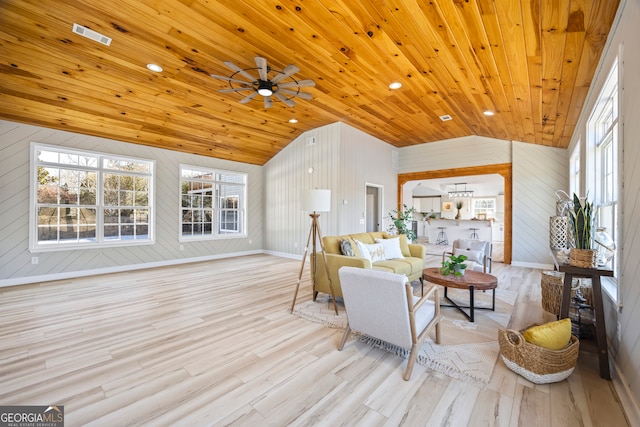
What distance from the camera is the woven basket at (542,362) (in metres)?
1.97

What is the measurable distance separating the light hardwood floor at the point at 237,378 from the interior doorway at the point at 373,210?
4.70 metres

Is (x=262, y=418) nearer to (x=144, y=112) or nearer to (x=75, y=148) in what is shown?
(x=144, y=112)

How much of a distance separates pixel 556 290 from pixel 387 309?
8.12 feet

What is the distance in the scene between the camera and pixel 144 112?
196 inches

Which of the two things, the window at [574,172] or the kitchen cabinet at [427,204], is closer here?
the window at [574,172]

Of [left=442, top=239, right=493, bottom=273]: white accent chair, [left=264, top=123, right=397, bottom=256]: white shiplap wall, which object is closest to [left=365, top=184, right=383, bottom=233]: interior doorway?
[left=264, top=123, right=397, bottom=256]: white shiplap wall

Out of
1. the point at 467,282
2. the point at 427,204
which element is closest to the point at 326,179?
the point at 467,282

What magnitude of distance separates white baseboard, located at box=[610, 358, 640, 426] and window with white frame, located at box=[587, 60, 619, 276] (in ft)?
3.41

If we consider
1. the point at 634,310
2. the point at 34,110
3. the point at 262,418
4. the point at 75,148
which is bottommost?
the point at 262,418

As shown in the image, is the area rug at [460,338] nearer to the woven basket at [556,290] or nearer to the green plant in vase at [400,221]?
the woven basket at [556,290]

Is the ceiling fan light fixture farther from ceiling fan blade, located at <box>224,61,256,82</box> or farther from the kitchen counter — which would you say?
the kitchen counter

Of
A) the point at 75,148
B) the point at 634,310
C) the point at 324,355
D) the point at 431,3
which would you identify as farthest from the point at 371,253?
the point at 75,148

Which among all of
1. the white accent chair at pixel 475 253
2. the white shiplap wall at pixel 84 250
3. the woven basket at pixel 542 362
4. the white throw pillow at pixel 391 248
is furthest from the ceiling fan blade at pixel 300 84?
the white shiplap wall at pixel 84 250

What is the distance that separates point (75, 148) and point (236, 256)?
4.19 meters
